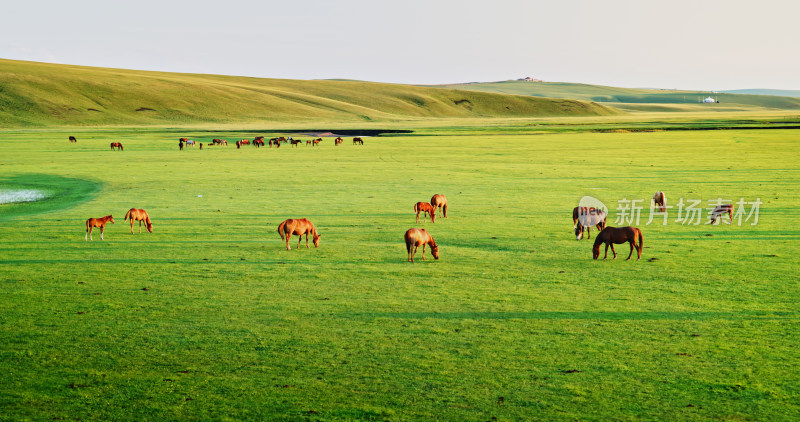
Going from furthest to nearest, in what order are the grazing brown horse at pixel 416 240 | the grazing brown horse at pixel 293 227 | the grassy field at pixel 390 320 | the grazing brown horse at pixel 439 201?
the grazing brown horse at pixel 439 201 → the grazing brown horse at pixel 293 227 → the grazing brown horse at pixel 416 240 → the grassy field at pixel 390 320

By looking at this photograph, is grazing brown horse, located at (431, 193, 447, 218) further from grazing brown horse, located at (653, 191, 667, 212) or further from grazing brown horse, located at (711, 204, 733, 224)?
grazing brown horse, located at (711, 204, 733, 224)

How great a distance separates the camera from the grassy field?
29.0ft

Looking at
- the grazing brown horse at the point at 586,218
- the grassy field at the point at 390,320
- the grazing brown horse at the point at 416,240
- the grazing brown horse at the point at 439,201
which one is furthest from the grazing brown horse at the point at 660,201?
the grazing brown horse at the point at 416,240

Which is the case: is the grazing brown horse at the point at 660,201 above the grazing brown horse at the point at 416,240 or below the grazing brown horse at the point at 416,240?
above

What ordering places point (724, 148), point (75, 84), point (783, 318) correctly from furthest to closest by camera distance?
point (75, 84) → point (724, 148) → point (783, 318)

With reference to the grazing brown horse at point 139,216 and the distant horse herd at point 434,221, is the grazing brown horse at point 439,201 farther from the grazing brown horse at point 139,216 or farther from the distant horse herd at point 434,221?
the grazing brown horse at point 139,216

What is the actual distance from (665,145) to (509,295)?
63.7m

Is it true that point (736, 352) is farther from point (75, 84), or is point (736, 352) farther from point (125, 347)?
point (75, 84)

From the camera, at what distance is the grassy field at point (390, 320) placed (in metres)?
8.83

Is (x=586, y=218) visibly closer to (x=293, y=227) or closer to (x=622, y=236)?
(x=622, y=236)

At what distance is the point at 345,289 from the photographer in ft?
47.3

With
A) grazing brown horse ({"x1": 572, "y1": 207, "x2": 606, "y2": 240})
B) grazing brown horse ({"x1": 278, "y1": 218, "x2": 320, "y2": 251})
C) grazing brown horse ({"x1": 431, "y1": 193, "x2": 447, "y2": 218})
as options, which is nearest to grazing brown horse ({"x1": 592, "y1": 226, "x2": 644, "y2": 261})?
grazing brown horse ({"x1": 572, "y1": 207, "x2": 606, "y2": 240})

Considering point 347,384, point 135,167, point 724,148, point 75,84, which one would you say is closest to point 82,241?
point 347,384

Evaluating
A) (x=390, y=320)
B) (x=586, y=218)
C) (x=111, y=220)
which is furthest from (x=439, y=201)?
(x=390, y=320)
